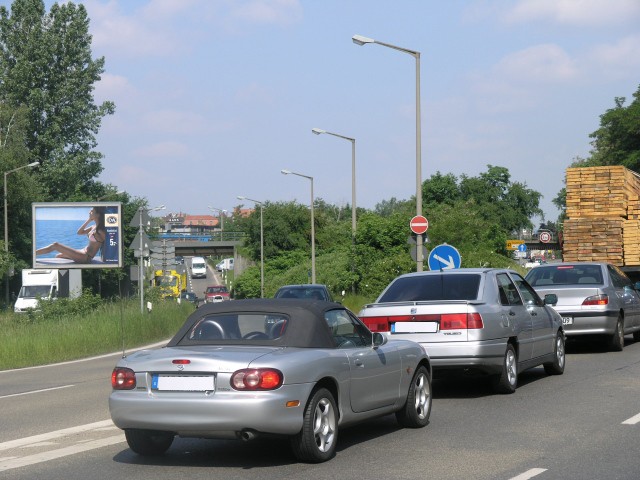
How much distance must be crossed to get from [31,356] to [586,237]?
13.8 m

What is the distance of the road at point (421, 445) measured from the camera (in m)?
8.20

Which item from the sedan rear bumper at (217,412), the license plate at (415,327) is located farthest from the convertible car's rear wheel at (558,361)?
the sedan rear bumper at (217,412)

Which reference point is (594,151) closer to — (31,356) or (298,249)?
(298,249)

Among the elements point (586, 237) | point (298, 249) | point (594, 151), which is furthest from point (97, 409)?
point (594, 151)

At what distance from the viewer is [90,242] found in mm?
47531

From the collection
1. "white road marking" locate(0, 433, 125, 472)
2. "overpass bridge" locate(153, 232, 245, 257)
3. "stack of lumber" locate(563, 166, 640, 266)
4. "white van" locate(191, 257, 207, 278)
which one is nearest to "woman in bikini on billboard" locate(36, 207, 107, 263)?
"stack of lumber" locate(563, 166, 640, 266)

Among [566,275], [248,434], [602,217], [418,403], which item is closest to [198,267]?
[602,217]

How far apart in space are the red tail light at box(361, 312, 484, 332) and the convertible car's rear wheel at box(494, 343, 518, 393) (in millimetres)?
699

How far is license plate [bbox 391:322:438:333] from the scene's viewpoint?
505 inches

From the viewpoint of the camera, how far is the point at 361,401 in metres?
9.32

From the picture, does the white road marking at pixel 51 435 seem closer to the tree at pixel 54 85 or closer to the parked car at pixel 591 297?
the parked car at pixel 591 297

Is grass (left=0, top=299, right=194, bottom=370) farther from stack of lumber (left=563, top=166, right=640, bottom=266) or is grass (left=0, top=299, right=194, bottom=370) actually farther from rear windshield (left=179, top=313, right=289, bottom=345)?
rear windshield (left=179, top=313, right=289, bottom=345)

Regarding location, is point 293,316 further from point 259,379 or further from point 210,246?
point 210,246

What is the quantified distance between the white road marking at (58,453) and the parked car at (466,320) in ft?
13.0
